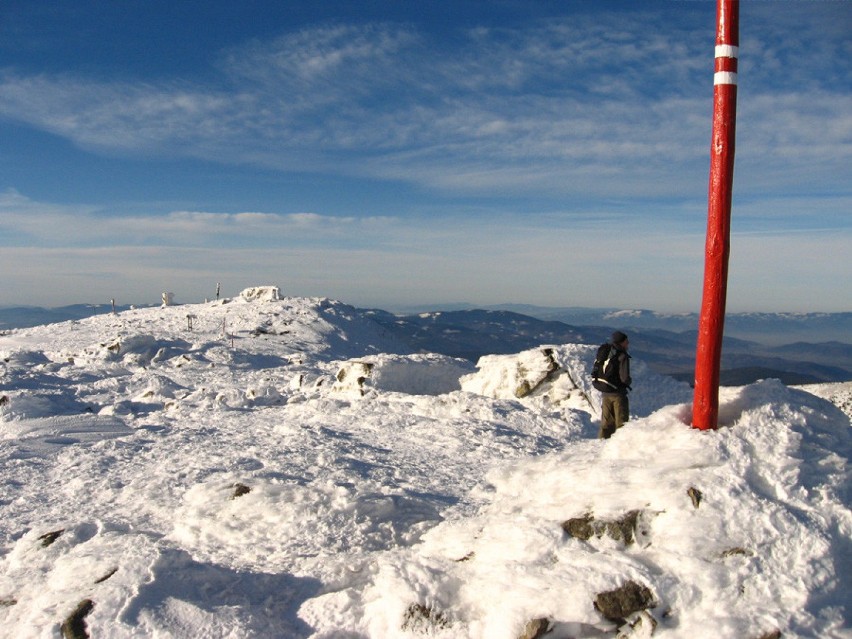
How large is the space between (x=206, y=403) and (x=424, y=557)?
1255cm

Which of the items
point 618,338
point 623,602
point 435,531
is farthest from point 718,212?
point 618,338

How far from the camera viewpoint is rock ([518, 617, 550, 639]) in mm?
4633

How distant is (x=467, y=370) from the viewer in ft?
64.6

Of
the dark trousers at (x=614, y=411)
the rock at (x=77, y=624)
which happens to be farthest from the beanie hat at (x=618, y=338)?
the rock at (x=77, y=624)

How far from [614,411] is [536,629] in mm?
6363

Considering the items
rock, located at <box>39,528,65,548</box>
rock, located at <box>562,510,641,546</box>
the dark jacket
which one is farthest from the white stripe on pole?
rock, located at <box>39,528,65,548</box>

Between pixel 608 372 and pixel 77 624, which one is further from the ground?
pixel 608 372

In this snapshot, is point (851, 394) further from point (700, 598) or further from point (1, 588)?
point (1, 588)

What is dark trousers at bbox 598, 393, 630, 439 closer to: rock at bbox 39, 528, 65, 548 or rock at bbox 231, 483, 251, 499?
rock at bbox 231, 483, 251, 499

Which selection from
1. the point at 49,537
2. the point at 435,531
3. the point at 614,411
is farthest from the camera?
the point at 614,411

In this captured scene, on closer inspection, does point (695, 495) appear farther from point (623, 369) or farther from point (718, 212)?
point (623, 369)

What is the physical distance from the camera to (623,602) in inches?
185

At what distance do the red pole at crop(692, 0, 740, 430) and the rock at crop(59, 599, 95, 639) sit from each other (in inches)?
221

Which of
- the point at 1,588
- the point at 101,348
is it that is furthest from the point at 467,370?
the point at 101,348
